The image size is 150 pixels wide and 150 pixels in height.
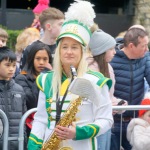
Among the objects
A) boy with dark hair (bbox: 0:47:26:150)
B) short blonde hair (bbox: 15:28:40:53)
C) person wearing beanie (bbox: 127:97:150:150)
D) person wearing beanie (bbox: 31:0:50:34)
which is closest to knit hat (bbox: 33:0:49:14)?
person wearing beanie (bbox: 31:0:50:34)

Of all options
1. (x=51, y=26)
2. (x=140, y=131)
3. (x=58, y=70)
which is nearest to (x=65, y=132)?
(x=58, y=70)

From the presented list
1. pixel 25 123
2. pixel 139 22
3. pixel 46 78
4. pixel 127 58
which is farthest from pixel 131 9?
pixel 46 78

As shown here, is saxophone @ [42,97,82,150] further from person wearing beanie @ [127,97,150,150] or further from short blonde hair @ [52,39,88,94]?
person wearing beanie @ [127,97,150,150]

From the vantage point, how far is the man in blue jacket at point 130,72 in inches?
233

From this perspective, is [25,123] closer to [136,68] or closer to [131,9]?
[136,68]

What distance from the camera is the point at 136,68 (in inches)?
238

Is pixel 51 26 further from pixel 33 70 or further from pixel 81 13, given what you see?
pixel 81 13

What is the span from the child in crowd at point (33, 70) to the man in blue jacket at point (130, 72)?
719mm

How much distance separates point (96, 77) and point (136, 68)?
6.51 ft

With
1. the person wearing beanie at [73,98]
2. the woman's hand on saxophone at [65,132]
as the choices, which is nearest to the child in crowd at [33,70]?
the person wearing beanie at [73,98]

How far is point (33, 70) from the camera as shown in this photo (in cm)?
590

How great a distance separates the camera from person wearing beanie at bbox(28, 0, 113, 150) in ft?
12.9

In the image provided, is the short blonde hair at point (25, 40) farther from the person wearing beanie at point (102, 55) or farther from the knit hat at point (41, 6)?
the knit hat at point (41, 6)

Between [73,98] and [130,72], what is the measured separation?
6.75ft
